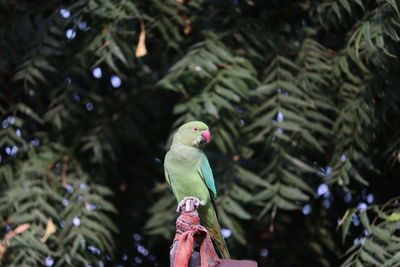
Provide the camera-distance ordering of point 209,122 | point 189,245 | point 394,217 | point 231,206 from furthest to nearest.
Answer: point 209,122 < point 231,206 < point 394,217 < point 189,245

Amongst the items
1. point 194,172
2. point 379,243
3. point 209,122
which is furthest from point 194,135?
point 379,243

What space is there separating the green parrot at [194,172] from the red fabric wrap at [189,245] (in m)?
0.91

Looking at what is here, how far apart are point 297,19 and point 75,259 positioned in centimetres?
239

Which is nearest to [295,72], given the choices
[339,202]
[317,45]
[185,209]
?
[317,45]

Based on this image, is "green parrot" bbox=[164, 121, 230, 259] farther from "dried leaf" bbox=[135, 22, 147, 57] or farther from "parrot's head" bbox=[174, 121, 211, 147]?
"dried leaf" bbox=[135, 22, 147, 57]

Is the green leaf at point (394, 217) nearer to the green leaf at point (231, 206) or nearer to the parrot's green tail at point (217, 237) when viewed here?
the green leaf at point (231, 206)

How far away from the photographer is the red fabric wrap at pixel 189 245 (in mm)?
2947

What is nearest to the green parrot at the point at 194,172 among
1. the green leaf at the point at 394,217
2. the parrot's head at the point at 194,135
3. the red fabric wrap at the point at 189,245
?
the parrot's head at the point at 194,135

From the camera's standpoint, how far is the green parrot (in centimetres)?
401

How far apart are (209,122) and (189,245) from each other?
2.12 meters

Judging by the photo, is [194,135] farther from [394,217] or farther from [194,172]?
[394,217]

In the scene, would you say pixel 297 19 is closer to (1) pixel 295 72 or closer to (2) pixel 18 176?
(1) pixel 295 72

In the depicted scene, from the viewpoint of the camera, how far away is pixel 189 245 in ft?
9.75

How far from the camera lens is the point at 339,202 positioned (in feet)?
18.6
